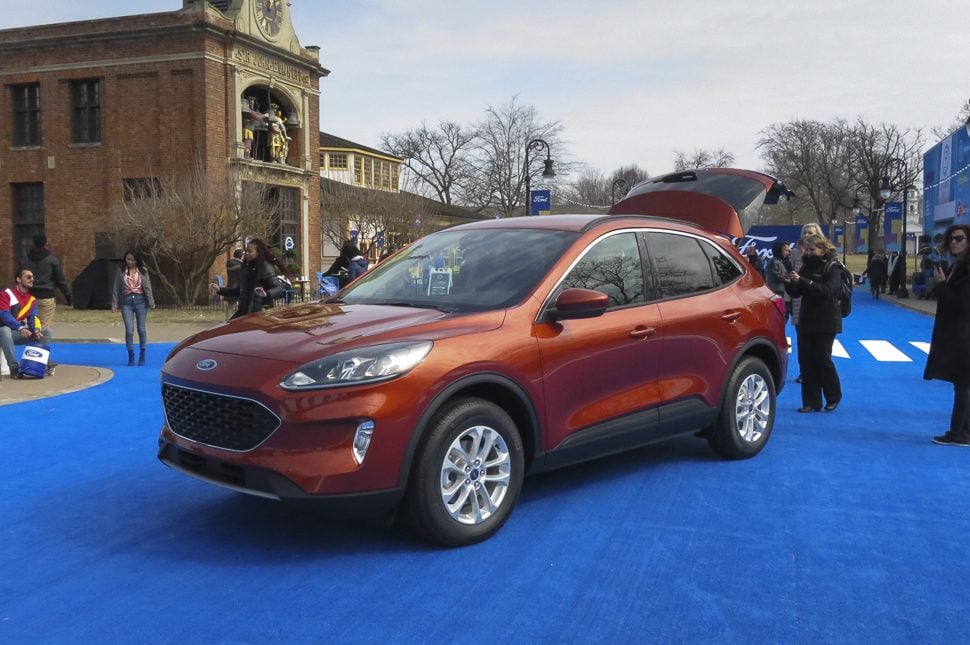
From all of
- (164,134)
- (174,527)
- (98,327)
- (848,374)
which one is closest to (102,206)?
(164,134)

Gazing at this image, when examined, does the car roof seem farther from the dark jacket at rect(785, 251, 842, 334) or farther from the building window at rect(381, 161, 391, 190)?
the building window at rect(381, 161, 391, 190)

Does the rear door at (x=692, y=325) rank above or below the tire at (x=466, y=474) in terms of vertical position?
above

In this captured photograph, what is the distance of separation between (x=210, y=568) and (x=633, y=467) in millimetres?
3263

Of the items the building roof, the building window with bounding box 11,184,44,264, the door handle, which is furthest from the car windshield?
the building roof

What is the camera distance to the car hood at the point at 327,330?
446 centimetres

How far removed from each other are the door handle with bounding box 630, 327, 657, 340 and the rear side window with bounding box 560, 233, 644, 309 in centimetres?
19

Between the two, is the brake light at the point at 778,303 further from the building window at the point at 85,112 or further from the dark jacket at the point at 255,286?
the building window at the point at 85,112

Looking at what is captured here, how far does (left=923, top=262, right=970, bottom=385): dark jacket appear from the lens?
729cm

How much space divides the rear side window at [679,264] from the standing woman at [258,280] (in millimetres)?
4709

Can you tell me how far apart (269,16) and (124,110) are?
6710 mm

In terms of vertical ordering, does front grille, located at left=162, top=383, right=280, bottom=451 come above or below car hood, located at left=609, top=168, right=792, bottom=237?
below

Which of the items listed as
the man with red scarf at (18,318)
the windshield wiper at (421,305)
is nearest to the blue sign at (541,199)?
the man with red scarf at (18,318)

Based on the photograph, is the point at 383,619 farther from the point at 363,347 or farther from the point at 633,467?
the point at 633,467

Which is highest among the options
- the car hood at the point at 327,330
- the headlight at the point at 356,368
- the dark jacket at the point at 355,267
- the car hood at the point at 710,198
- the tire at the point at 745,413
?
the car hood at the point at 710,198
